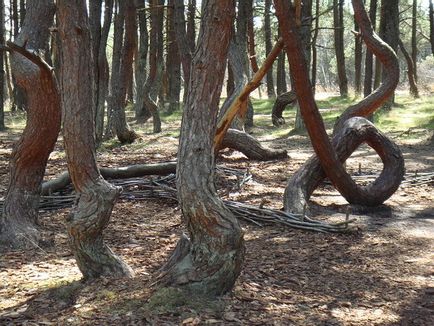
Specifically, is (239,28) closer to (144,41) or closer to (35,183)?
(144,41)

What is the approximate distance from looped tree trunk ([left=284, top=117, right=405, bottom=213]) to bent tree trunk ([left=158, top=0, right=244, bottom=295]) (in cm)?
270

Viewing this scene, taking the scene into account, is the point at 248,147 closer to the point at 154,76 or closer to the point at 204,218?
the point at 154,76

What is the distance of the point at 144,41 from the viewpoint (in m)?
15.1

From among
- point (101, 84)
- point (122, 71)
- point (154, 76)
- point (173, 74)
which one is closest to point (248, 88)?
point (101, 84)

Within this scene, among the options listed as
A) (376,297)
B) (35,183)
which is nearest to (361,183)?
(376,297)

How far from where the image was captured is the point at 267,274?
4.86 metres

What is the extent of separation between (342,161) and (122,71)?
23.2 feet

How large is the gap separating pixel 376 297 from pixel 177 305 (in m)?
1.67

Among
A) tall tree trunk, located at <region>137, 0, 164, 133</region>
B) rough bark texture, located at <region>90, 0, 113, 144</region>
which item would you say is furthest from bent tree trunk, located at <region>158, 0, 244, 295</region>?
tall tree trunk, located at <region>137, 0, 164, 133</region>

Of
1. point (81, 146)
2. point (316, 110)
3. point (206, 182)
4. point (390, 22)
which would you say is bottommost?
point (206, 182)

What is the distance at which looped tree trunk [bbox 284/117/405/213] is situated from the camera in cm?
683

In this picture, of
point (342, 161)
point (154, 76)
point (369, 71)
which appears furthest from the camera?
point (369, 71)

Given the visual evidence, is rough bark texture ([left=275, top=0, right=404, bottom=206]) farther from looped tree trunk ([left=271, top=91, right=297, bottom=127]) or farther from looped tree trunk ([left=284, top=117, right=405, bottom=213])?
looped tree trunk ([left=271, top=91, right=297, bottom=127])

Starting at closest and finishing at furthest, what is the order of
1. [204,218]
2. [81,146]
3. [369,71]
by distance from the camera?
[204,218] < [81,146] < [369,71]
